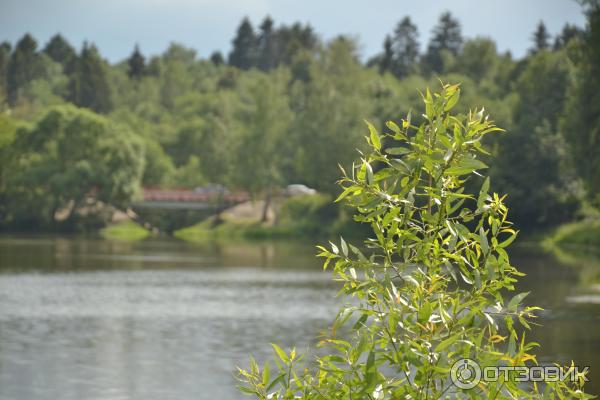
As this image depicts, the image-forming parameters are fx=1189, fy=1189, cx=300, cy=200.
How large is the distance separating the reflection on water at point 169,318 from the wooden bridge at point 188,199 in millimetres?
48031

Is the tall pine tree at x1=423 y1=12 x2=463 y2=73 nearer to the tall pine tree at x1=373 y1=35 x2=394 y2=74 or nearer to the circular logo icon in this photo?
the tall pine tree at x1=373 y1=35 x2=394 y2=74

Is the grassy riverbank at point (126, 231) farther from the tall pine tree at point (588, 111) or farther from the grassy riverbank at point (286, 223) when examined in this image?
the tall pine tree at point (588, 111)

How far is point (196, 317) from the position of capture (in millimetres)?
38594

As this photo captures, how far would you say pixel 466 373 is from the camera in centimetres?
723

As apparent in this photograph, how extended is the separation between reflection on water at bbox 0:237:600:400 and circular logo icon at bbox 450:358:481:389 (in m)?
17.0

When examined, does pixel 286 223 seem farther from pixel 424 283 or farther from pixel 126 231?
pixel 424 283

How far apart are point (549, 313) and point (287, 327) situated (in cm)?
828

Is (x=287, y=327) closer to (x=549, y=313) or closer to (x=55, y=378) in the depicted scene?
(x=549, y=313)

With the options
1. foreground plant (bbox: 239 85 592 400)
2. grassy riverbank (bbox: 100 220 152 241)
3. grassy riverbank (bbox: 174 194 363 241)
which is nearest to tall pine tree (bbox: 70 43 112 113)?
grassy riverbank (bbox: 174 194 363 241)

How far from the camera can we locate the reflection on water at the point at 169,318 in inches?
1016

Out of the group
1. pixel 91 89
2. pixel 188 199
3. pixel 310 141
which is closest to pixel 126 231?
pixel 188 199

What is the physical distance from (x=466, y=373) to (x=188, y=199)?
115m

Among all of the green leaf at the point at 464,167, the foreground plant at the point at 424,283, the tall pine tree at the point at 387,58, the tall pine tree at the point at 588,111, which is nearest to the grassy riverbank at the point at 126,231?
the tall pine tree at the point at 588,111

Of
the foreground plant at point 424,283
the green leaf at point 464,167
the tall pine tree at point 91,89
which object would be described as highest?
the tall pine tree at point 91,89
